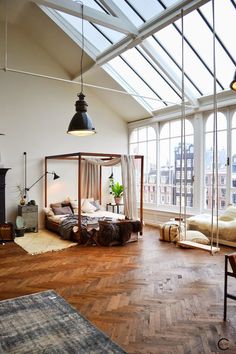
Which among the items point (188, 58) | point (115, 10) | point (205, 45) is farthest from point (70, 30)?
point (205, 45)

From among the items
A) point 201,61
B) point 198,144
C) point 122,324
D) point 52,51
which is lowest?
point 122,324

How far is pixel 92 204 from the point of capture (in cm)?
839

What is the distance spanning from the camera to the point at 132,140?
9703 mm

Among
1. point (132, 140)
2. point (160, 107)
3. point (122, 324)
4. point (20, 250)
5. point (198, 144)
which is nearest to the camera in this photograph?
point (122, 324)

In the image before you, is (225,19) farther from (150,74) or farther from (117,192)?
(117,192)

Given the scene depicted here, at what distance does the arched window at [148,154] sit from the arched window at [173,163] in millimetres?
276

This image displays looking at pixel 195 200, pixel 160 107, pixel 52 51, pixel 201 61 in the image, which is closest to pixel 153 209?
pixel 195 200

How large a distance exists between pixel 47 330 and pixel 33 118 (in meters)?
6.17

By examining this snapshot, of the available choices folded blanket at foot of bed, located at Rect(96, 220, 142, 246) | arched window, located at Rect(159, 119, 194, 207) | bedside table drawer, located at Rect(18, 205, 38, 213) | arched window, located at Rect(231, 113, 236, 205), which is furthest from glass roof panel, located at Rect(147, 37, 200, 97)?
bedside table drawer, located at Rect(18, 205, 38, 213)

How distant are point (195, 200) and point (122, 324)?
16.6 ft

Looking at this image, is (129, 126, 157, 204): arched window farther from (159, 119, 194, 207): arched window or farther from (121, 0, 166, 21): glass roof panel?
(121, 0, 166, 21): glass roof panel

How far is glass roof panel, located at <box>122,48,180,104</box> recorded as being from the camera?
290 inches

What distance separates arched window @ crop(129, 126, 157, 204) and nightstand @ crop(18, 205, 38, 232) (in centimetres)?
341

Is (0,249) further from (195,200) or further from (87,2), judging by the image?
(87,2)
